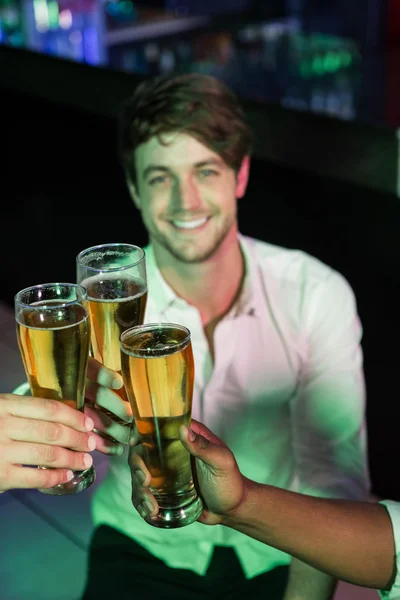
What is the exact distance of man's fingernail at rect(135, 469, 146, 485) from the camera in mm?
1046

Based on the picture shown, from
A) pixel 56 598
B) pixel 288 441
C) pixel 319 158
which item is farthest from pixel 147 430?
pixel 319 158

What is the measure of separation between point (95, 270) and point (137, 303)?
0.25 ft

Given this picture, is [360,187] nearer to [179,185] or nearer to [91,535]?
[179,185]

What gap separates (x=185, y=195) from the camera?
6.43ft

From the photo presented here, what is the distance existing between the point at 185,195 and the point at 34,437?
105cm

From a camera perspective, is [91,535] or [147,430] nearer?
[147,430]

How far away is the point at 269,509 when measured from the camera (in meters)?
1.14

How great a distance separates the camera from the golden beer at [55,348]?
99 cm

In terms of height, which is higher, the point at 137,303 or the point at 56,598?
the point at 137,303

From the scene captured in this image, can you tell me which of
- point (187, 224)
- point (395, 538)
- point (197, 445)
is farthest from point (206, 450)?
point (187, 224)

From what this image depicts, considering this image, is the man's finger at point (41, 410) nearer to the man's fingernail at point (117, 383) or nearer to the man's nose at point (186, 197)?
the man's fingernail at point (117, 383)

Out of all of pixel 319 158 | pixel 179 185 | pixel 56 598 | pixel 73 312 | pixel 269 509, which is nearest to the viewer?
pixel 73 312

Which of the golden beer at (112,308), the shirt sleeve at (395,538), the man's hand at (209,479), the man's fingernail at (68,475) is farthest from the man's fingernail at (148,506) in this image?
the shirt sleeve at (395,538)

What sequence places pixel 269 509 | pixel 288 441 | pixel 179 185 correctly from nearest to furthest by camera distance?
pixel 269 509, pixel 288 441, pixel 179 185
